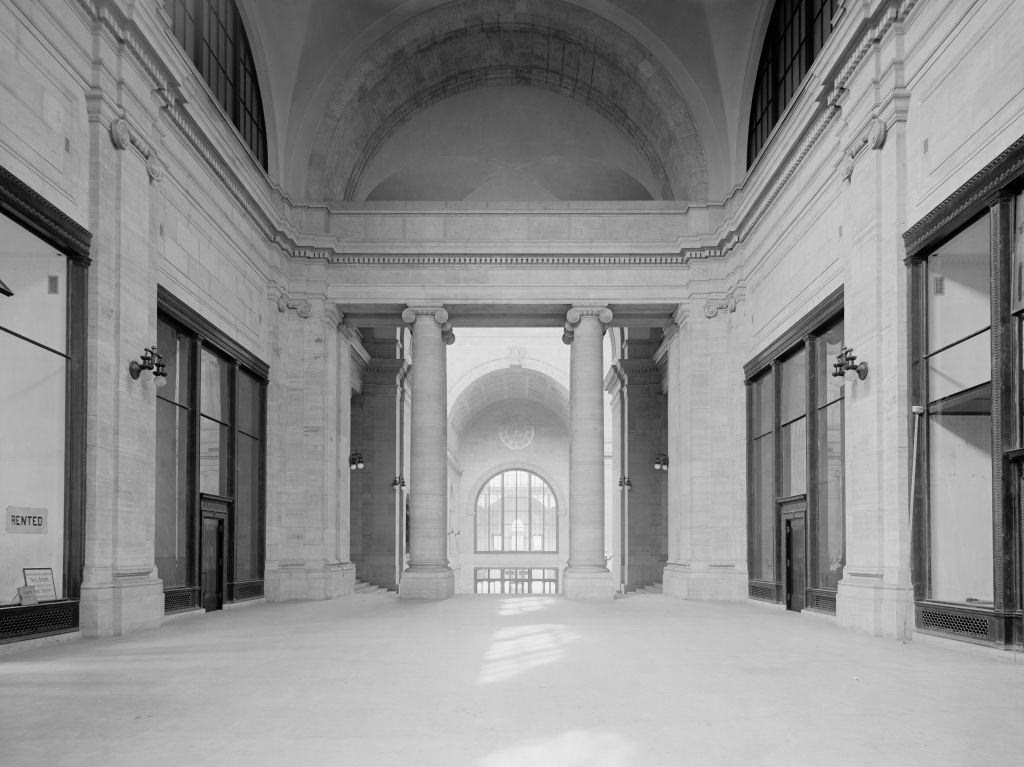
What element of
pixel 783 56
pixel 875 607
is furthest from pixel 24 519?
pixel 783 56

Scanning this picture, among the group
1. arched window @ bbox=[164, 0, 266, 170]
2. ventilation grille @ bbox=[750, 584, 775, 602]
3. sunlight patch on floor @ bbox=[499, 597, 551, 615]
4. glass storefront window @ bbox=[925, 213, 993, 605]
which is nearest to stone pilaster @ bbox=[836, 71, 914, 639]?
glass storefront window @ bbox=[925, 213, 993, 605]

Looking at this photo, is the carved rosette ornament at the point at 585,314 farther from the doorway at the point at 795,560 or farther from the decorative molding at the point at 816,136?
the doorway at the point at 795,560

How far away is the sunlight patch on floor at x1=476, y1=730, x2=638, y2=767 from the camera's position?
6.62 metres

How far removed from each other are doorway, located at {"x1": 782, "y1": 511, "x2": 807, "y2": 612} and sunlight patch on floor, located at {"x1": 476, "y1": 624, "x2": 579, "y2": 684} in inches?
253

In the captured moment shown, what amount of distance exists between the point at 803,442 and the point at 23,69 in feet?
51.4

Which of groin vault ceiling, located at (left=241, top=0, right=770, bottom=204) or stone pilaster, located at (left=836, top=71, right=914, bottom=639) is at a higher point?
groin vault ceiling, located at (left=241, top=0, right=770, bottom=204)

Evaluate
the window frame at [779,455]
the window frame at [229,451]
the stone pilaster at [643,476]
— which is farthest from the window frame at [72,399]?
the stone pilaster at [643,476]

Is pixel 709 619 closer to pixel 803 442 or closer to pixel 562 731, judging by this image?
pixel 803 442

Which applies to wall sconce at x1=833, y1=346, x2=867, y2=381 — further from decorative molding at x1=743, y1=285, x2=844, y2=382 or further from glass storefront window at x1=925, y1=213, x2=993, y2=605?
decorative molding at x1=743, y1=285, x2=844, y2=382

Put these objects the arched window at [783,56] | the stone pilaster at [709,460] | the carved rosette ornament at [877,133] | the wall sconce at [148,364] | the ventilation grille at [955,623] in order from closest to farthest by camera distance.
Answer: the ventilation grille at [955,623] < the carved rosette ornament at [877,133] < the wall sconce at [148,364] < the arched window at [783,56] < the stone pilaster at [709,460]

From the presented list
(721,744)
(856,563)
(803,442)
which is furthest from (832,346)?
(721,744)

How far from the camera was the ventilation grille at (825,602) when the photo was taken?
A: 1781 cm

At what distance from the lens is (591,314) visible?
26156 millimetres

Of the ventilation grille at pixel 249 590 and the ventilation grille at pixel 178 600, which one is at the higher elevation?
the ventilation grille at pixel 178 600
